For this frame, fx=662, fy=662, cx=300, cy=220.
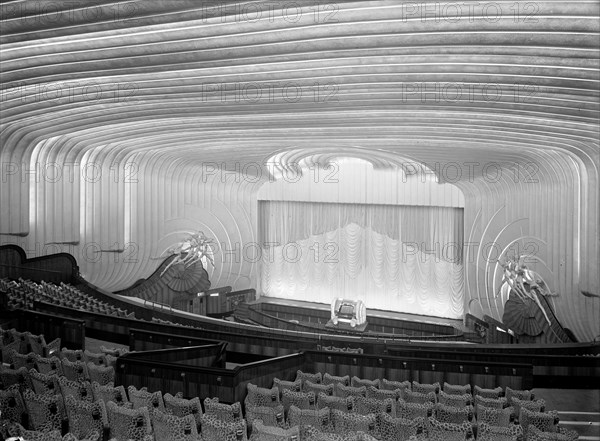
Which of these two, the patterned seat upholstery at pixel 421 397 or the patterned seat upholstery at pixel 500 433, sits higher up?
the patterned seat upholstery at pixel 500 433

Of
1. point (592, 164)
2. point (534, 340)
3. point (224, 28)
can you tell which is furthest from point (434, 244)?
point (224, 28)

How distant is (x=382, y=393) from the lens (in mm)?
7191

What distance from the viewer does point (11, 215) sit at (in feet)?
59.3

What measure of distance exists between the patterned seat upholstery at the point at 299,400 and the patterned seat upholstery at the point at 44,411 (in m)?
2.17

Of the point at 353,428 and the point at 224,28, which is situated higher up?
the point at 224,28

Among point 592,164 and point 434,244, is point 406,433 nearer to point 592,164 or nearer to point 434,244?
point 592,164

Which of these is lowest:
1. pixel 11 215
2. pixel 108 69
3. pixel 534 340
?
pixel 534 340

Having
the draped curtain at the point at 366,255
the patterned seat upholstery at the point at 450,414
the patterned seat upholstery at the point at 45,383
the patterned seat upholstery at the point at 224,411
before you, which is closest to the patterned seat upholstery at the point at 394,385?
the patterned seat upholstery at the point at 450,414

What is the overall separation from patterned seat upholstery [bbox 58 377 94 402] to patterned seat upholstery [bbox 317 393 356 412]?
7.50 feet

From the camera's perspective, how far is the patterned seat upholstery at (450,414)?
6.39 meters

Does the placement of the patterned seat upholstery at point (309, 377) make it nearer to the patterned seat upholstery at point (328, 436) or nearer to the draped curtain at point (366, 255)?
the patterned seat upholstery at point (328, 436)

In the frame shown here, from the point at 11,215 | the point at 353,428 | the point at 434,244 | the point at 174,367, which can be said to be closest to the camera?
the point at 353,428

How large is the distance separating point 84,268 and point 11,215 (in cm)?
325

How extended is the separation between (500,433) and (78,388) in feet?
13.4
